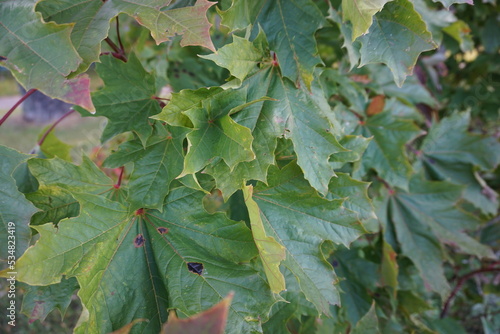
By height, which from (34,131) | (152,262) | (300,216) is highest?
(300,216)

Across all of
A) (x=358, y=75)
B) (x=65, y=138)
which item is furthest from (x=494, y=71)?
(x=65, y=138)

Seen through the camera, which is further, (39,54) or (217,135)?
(217,135)

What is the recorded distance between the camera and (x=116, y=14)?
85 cm

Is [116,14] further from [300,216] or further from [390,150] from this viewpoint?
[390,150]

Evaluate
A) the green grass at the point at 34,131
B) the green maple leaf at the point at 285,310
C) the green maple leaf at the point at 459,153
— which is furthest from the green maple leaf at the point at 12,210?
the green grass at the point at 34,131

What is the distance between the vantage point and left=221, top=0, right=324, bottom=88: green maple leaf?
96 centimetres

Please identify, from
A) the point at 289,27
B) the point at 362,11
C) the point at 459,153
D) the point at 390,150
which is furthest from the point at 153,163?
the point at 459,153

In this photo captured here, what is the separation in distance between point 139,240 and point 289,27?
660 mm

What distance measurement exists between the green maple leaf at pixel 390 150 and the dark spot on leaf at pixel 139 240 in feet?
2.56

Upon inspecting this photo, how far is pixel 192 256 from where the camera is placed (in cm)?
91

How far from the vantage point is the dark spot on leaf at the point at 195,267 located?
0.89 m

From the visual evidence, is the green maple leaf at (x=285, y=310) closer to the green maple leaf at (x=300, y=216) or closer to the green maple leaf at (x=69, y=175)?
the green maple leaf at (x=300, y=216)

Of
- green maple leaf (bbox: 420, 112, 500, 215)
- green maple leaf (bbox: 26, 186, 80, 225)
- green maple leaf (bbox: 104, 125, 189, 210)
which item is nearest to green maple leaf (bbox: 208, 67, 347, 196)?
green maple leaf (bbox: 104, 125, 189, 210)

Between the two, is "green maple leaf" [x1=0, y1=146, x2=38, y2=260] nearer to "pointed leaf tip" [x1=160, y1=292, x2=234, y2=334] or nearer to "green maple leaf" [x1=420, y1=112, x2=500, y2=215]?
"pointed leaf tip" [x1=160, y1=292, x2=234, y2=334]
